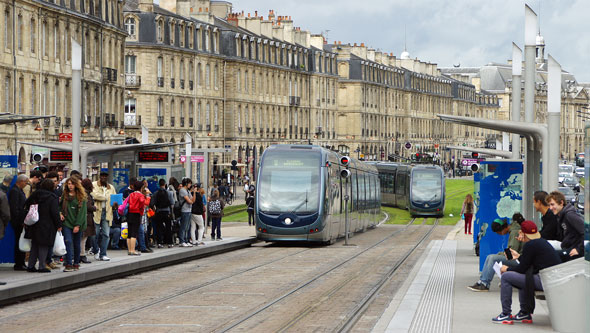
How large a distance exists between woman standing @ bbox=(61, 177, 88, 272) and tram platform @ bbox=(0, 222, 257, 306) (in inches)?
17.4

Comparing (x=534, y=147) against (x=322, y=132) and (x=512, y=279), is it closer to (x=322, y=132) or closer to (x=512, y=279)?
(x=512, y=279)

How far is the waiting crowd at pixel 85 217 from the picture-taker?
2148cm

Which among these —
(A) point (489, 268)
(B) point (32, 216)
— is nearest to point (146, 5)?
(B) point (32, 216)

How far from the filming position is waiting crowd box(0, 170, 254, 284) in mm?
21484

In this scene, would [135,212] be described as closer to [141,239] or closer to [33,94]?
[141,239]

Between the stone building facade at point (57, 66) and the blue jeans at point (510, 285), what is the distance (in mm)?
37430

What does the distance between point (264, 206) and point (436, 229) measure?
76.6 feet

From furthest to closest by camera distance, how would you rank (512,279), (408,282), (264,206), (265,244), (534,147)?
(265,244)
(264,206)
(408,282)
(534,147)
(512,279)

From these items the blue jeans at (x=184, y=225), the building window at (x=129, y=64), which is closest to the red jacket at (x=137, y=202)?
the blue jeans at (x=184, y=225)

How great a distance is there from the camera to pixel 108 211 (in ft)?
83.6

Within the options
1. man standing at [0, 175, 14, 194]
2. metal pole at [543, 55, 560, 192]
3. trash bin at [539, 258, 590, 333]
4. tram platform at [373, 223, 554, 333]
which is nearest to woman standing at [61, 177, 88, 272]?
man standing at [0, 175, 14, 194]

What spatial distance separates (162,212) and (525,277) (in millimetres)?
15573

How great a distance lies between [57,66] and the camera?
196ft

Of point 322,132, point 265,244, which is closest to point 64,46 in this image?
point 265,244
